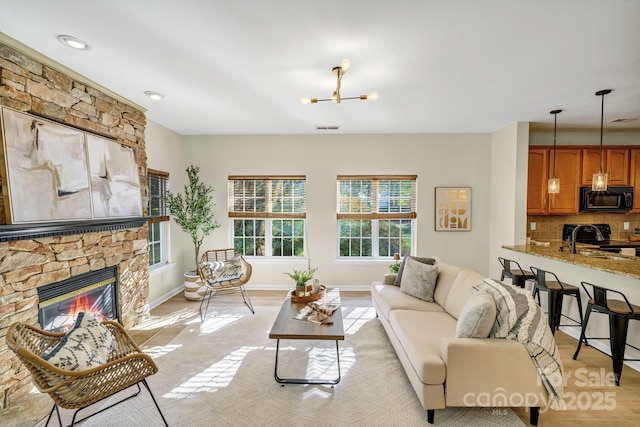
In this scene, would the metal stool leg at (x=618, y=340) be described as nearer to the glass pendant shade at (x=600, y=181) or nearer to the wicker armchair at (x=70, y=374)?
the glass pendant shade at (x=600, y=181)

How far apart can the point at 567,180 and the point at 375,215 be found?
10.4ft

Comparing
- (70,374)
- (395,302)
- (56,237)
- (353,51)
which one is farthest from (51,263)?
(395,302)

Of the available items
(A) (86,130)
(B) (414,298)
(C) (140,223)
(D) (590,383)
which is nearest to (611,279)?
(D) (590,383)

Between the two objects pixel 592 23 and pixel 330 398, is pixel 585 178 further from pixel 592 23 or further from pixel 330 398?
pixel 330 398

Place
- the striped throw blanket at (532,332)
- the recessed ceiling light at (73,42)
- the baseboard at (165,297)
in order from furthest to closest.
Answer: the baseboard at (165,297) < the recessed ceiling light at (73,42) < the striped throw blanket at (532,332)

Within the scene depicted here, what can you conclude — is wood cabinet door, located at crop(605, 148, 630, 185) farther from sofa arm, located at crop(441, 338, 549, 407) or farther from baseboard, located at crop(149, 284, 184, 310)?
baseboard, located at crop(149, 284, 184, 310)

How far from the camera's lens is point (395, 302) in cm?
299

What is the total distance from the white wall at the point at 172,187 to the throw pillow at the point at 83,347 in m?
2.13

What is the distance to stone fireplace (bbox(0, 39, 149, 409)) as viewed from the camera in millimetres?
2064

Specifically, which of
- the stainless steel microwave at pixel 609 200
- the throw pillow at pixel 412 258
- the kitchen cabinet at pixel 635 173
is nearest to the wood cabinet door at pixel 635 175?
the kitchen cabinet at pixel 635 173

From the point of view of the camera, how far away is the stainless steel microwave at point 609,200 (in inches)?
174

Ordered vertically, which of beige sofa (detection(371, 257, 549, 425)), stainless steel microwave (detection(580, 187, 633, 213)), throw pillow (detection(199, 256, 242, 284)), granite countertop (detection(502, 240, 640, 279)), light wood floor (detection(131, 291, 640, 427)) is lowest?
light wood floor (detection(131, 291, 640, 427))

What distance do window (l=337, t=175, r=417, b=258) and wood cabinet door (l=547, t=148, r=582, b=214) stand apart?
221 cm

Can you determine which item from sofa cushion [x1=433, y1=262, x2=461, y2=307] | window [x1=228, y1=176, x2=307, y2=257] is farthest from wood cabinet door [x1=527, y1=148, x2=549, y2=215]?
window [x1=228, y1=176, x2=307, y2=257]
